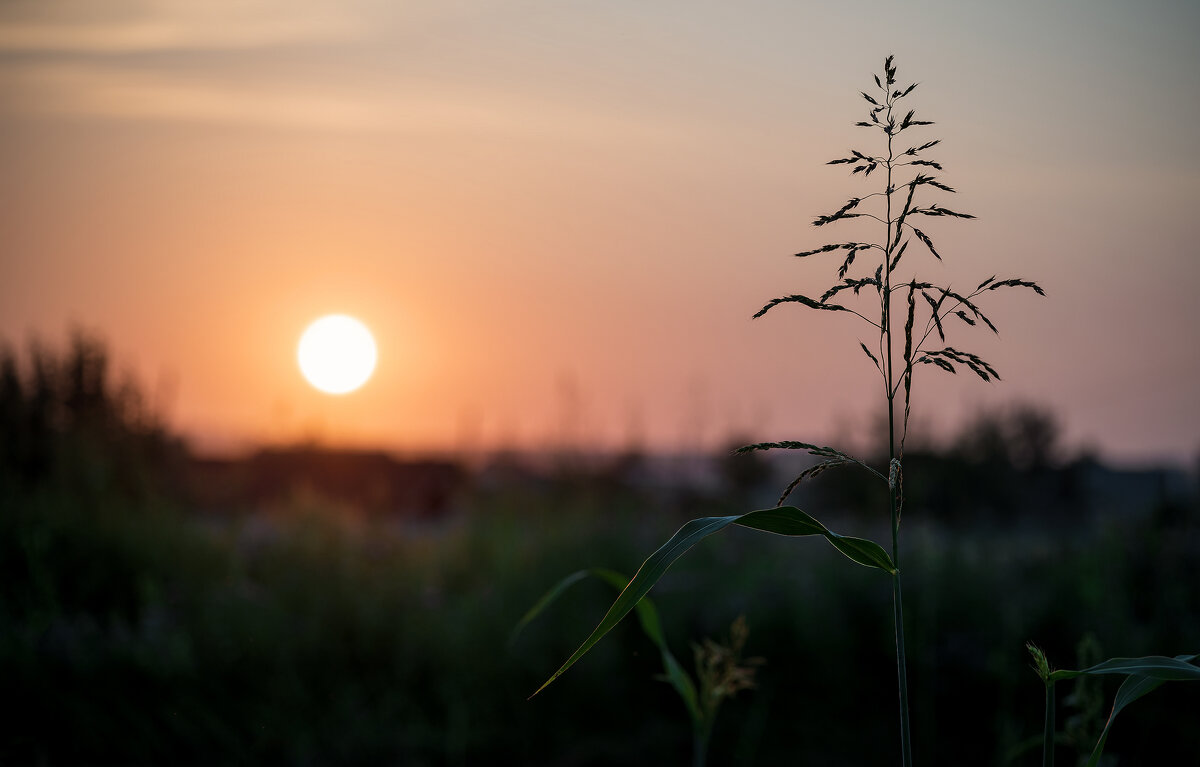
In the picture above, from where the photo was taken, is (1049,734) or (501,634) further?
(501,634)

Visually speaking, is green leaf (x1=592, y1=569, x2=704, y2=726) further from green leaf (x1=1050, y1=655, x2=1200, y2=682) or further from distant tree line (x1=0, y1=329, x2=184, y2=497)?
distant tree line (x1=0, y1=329, x2=184, y2=497)

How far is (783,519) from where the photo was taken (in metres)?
1.05

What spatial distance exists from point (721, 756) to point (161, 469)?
568 centimetres

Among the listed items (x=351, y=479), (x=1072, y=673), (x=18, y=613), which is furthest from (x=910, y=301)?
(x=351, y=479)

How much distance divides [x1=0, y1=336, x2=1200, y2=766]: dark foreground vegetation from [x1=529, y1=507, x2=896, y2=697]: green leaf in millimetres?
2247

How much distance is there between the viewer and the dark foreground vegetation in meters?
3.69

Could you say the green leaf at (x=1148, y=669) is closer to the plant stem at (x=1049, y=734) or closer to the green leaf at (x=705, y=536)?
the plant stem at (x=1049, y=734)

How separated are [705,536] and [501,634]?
11.5ft

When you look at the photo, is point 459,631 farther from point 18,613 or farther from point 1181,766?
point 1181,766

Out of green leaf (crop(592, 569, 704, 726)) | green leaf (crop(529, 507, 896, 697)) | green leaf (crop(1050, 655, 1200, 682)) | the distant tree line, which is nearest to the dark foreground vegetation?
the distant tree line

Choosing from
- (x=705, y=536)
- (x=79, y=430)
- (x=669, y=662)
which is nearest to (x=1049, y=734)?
(x=705, y=536)

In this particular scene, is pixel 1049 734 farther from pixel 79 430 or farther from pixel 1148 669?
pixel 79 430

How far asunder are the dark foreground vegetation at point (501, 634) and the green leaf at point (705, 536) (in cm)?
225

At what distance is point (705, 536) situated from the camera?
0.95m
